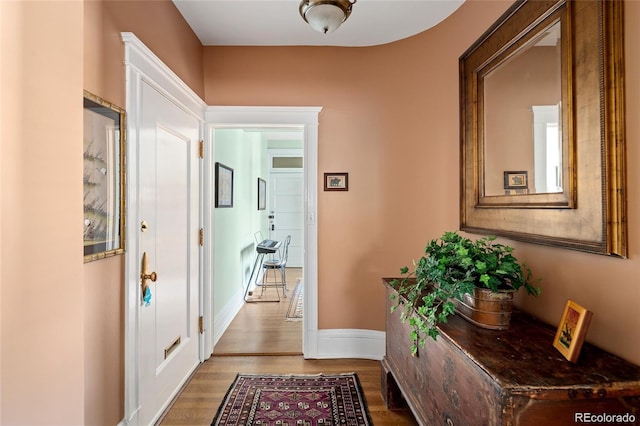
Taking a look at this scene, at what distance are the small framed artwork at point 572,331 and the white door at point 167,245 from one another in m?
1.88

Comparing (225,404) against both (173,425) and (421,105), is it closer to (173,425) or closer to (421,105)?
(173,425)

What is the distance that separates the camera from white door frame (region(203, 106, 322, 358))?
2613 millimetres

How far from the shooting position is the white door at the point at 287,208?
6301 mm

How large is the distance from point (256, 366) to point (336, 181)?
163 cm

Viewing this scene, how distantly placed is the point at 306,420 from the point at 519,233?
1.56m

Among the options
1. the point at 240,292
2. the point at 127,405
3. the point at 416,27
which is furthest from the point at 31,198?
the point at 240,292

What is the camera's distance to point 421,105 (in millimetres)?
2439

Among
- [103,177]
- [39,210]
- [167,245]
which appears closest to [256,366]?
[167,245]

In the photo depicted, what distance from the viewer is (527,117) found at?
4.66 feet

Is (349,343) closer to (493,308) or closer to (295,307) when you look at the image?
(295,307)

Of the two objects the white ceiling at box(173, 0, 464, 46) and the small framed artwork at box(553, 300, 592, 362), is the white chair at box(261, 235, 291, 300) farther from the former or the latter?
the small framed artwork at box(553, 300, 592, 362)

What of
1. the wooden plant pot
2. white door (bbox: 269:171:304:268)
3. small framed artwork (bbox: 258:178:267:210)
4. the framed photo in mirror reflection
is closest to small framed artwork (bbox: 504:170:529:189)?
the framed photo in mirror reflection

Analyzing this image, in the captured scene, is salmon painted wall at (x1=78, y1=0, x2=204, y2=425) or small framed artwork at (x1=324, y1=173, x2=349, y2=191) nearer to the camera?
salmon painted wall at (x1=78, y1=0, x2=204, y2=425)

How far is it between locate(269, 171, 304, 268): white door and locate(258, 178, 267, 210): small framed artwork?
0.24 m
